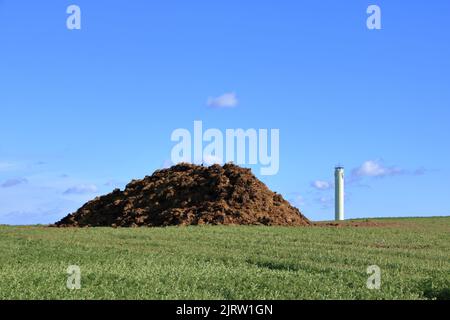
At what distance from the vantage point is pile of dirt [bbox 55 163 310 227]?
120ft

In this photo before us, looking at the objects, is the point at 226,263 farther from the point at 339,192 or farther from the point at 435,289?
the point at 339,192

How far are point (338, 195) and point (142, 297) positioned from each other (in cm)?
4277

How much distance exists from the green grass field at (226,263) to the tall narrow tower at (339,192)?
1969cm

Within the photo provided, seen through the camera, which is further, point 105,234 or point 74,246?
point 105,234

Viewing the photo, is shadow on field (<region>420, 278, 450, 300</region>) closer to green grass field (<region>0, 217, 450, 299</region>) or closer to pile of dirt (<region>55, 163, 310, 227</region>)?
green grass field (<region>0, 217, 450, 299</region>)

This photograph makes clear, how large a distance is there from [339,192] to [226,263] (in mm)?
35527

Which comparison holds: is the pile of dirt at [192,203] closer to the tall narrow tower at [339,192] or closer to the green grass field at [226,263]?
the green grass field at [226,263]

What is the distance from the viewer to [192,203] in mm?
38938

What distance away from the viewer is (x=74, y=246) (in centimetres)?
2317

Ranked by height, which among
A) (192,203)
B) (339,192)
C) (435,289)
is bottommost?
(435,289)

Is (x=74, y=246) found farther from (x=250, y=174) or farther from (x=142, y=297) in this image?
(x=250, y=174)

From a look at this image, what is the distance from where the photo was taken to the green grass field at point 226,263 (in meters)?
12.4

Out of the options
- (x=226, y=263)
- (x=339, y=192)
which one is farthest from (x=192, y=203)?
(x=226, y=263)
